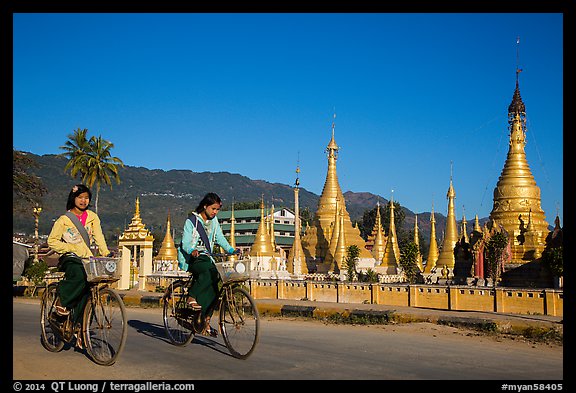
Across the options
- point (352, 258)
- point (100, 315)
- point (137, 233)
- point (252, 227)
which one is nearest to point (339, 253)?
point (352, 258)

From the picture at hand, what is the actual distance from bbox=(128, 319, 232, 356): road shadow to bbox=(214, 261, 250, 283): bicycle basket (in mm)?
1068

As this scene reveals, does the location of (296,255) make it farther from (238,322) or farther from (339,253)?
(238,322)

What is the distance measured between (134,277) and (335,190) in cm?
2626

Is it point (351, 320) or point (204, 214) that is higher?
point (204, 214)

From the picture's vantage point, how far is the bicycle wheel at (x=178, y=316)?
907 cm

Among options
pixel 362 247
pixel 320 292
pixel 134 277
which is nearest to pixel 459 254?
pixel 362 247

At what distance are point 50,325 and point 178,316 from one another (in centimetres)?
178

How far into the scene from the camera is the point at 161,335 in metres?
10.8

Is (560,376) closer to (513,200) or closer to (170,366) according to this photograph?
(170,366)

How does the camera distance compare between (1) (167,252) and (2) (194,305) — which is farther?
(1) (167,252)

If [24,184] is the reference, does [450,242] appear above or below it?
below

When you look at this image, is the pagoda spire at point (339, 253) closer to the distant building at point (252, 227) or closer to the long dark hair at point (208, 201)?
the distant building at point (252, 227)

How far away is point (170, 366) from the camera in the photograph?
7.58 metres

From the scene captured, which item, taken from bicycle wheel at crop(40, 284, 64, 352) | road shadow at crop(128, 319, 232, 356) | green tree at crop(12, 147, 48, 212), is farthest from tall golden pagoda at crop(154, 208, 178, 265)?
bicycle wheel at crop(40, 284, 64, 352)
